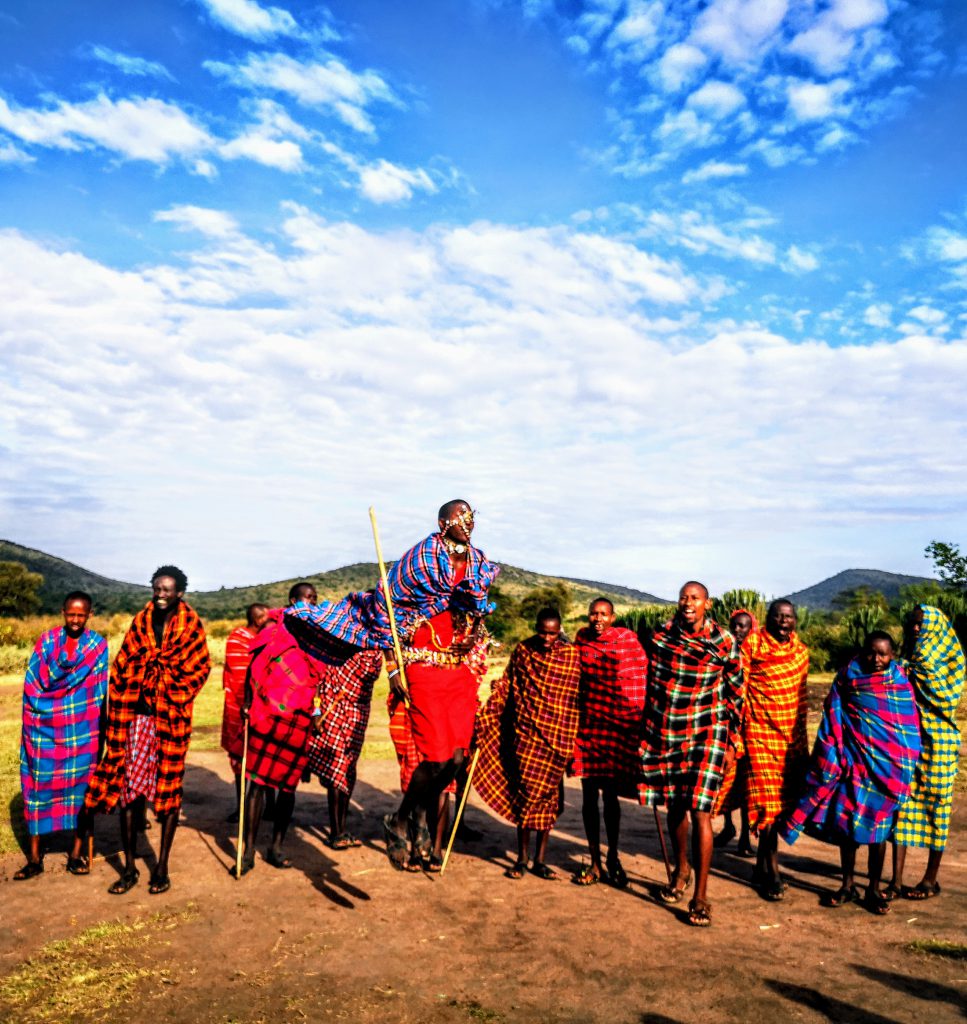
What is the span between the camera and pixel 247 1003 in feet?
14.5

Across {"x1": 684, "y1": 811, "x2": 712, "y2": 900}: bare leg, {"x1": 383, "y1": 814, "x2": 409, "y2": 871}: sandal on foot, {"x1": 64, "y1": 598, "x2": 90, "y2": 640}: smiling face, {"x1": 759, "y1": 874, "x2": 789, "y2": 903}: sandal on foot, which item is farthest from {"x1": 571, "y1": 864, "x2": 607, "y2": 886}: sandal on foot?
{"x1": 64, "y1": 598, "x2": 90, "y2": 640}: smiling face

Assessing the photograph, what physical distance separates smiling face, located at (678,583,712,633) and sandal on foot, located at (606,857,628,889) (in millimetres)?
1950

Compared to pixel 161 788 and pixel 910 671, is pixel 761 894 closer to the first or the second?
pixel 910 671

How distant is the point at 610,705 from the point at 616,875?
49.1 inches

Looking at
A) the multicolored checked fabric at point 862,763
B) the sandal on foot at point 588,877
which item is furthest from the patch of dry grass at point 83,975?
the multicolored checked fabric at point 862,763

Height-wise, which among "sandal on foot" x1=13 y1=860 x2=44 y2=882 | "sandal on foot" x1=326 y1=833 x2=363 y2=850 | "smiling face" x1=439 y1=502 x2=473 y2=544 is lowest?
"sandal on foot" x1=13 y1=860 x2=44 y2=882

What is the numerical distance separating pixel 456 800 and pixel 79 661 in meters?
3.86

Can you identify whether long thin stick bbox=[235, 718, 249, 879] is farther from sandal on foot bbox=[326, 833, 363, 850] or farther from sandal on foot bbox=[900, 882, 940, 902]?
sandal on foot bbox=[900, 882, 940, 902]

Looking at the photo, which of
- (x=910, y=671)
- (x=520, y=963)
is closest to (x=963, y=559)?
(x=910, y=671)

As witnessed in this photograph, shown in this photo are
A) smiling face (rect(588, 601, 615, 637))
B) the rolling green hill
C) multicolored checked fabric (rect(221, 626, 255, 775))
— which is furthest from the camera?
the rolling green hill

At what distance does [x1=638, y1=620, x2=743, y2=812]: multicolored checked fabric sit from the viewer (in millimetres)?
5930

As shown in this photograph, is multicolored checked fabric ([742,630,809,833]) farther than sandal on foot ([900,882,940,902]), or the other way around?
multicolored checked fabric ([742,630,809,833])

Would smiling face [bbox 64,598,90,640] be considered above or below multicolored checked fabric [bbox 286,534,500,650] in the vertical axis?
below

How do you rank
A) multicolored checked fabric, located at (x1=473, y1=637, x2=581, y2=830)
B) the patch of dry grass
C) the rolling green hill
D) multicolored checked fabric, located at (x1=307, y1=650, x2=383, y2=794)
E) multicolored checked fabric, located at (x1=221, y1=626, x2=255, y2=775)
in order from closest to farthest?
the patch of dry grass < multicolored checked fabric, located at (x1=473, y1=637, x2=581, y2=830) < multicolored checked fabric, located at (x1=307, y1=650, x2=383, y2=794) < multicolored checked fabric, located at (x1=221, y1=626, x2=255, y2=775) < the rolling green hill
